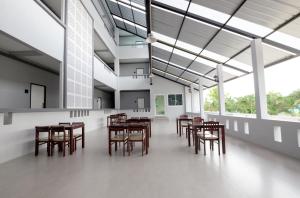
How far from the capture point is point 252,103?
21891 mm

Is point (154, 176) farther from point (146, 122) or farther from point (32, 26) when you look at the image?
point (32, 26)

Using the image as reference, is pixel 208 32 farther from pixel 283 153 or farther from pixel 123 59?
pixel 123 59

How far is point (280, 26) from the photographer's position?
3992 millimetres

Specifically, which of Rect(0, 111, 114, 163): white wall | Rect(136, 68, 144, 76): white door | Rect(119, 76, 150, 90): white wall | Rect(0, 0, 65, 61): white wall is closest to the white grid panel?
Rect(0, 0, 65, 61): white wall

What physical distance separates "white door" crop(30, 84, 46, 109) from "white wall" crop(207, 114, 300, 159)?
308 inches

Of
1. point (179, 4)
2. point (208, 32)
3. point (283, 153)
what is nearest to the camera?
point (283, 153)

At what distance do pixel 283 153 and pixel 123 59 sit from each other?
1335cm

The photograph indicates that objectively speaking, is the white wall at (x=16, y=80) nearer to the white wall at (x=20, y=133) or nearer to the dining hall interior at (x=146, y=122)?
the dining hall interior at (x=146, y=122)

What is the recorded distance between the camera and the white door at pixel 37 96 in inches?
269

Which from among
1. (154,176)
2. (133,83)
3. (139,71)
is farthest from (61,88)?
(139,71)

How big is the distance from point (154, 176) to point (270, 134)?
3472 millimetres

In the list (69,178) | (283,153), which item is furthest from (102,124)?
(283,153)

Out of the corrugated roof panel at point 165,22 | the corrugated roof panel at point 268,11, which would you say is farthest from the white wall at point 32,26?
the corrugated roof panel at point 268,11

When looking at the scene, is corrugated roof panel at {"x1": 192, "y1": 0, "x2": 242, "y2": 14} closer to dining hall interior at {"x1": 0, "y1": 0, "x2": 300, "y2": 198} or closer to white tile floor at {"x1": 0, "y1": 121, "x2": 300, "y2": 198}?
dining hall interior at {"x1": 0, "y1": 0, "x2": 300, "y2": 198}
